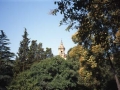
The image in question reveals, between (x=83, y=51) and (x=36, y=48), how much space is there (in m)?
34.0

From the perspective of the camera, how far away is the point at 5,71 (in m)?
36.5

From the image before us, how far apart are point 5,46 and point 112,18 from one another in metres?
31.9

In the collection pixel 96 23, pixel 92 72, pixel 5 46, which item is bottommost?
pixel 92 72

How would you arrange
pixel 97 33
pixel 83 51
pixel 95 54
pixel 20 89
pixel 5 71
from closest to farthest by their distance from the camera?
pixel 97 33, pixel 20 89, pixel 95 54, pixel 83 51, pixel 5 71

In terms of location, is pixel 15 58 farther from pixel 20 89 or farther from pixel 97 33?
pixel 97 33

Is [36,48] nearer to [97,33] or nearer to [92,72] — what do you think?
[92,72]

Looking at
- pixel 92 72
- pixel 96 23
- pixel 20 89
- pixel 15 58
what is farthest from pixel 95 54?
pixel 15 58

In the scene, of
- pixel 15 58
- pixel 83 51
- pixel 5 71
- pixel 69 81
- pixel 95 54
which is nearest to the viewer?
pixel 95 54

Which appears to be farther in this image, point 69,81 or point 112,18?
point 69,81

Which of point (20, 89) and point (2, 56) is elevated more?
point (2, 56)

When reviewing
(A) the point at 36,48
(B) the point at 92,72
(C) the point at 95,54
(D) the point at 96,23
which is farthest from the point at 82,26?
(A) the point at 36,48

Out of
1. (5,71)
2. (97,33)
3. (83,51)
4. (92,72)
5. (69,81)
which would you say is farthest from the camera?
(5,71)

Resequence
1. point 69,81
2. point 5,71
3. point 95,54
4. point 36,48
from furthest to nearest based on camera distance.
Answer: point 36,48 < point 5,71 < point 69,81 < point 95,54

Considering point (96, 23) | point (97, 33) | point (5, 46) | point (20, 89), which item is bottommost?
point (20, 89)
